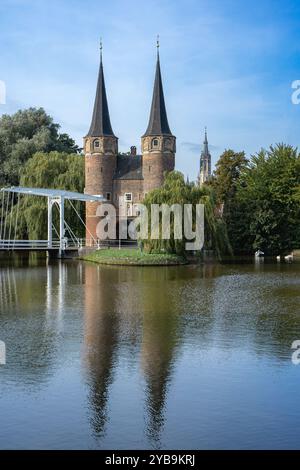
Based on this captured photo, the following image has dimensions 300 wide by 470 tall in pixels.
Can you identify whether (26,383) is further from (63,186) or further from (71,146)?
(71,146)

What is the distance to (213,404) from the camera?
760 centimetres

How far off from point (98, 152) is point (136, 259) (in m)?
11.7

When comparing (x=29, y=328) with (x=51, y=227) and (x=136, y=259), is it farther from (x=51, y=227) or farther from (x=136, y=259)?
(x=51, y=227)

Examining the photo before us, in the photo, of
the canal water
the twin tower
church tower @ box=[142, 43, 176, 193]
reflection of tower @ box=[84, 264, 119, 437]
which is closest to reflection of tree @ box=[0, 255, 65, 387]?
the canal water

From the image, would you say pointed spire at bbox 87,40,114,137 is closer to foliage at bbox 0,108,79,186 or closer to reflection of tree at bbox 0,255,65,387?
foliage at bbox 0,108,79,186

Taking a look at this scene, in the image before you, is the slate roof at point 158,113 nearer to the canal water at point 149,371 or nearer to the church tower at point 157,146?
the church tower at point 157,146

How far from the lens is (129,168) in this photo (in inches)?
1623

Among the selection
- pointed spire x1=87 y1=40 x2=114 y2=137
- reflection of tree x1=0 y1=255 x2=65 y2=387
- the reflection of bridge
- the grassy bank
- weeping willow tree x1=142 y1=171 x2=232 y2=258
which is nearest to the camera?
reflection of tree x1=0 y1=255 x2=65 y2=387

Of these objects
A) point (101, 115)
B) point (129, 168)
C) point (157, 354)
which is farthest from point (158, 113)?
point (157, 354)

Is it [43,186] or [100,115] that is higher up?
[100,115]

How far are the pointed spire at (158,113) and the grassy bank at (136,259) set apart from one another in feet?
32.7

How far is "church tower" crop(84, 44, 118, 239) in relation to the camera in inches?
1542

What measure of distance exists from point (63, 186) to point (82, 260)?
6661 millimetres

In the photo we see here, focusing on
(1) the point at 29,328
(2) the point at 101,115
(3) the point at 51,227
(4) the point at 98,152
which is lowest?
(1) the point at 29,328
